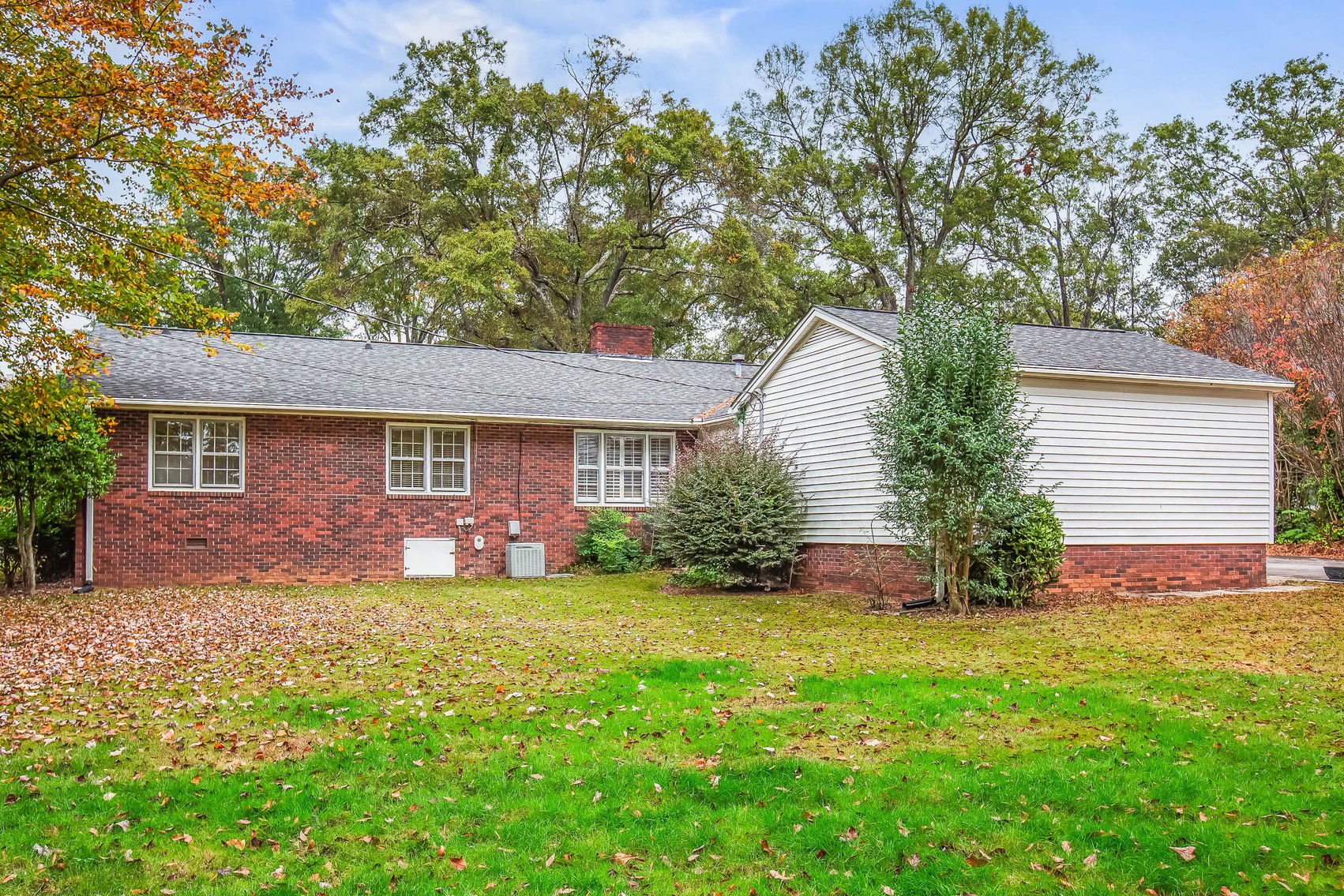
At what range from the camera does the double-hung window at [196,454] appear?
17.0 m

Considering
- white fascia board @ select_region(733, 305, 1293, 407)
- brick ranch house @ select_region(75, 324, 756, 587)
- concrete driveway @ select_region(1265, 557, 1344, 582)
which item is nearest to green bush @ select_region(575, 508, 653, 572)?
brick ranch house @ select_region(75, 324, 756, 587)

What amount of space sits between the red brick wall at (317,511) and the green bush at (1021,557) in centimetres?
934

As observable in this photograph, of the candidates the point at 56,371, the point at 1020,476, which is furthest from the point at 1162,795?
the point at 56,371

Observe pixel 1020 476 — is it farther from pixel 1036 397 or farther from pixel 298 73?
pixel 298 73

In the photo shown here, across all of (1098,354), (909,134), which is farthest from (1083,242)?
(1098,354)

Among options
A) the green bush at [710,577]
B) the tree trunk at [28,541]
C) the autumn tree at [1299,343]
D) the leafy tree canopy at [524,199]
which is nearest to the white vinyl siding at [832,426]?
the green bush at [710,577]

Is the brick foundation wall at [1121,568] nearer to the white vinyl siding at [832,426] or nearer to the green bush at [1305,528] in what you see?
the white vinyl siding at [832,426]

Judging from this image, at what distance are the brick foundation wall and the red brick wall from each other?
259 inches

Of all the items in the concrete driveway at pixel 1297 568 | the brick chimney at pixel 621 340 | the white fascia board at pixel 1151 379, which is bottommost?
the concrete driveway at pixel 1297 568

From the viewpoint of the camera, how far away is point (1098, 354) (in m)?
15.0

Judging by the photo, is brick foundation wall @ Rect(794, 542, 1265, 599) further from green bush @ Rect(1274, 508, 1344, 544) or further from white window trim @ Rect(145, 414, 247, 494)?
green bush @ Rect(1274, 508, 1344, 544)

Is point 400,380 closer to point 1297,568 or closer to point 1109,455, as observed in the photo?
point 1109,455

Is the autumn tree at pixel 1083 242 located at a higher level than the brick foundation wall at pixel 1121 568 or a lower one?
higher

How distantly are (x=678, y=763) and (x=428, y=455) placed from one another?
1382cm
